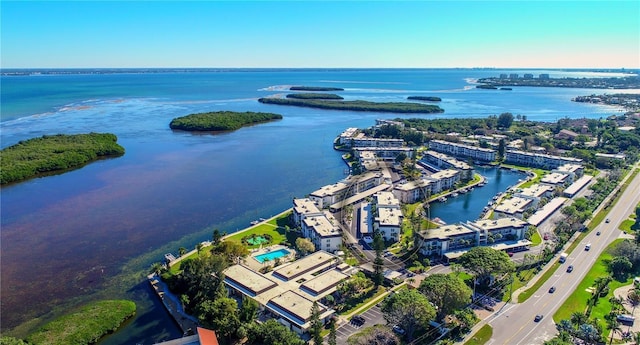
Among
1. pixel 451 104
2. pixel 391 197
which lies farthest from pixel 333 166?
pixel 451 104

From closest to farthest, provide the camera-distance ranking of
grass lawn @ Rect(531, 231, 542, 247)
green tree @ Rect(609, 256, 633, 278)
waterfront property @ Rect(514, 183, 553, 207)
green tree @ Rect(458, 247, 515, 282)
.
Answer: green tree @ Rect(458, 247, 515, 282), green tree @ Rect(609, 256, 633, 278), grass lawn @ Rect(531, 231, 542, 247), waterfront property @ Rect(514, 183, 553, 207)

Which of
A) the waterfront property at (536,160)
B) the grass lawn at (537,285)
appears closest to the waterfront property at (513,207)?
the grass lawn at (537,285)

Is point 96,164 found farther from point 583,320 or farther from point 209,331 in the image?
point 583,320

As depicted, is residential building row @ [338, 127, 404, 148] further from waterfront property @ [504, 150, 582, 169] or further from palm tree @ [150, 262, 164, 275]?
palm tree @ [150, 262, 164, 275]

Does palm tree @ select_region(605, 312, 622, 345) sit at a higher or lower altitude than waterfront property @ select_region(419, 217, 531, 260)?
lower

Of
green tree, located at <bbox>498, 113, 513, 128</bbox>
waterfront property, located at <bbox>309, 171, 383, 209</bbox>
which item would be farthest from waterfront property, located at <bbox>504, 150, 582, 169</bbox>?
green tree, located at <bbox>498, 113, 513, 128</bbox>

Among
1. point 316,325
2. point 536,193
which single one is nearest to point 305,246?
point 316,325

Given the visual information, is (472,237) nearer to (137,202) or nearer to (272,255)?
(272,255)
